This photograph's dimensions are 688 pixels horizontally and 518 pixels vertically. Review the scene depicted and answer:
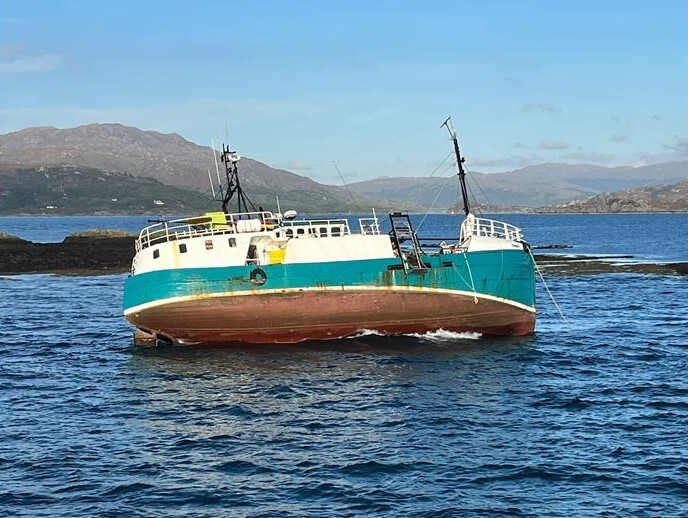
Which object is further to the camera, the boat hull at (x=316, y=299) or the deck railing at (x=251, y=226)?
the deck railing at (x=251, y=226)

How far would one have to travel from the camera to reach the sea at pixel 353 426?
1848 centimetres

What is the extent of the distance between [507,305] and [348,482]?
66.5 feet

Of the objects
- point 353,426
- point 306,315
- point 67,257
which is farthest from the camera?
point 67,257

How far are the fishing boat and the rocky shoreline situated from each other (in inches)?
1465

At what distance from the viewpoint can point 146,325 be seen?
36.8 metres

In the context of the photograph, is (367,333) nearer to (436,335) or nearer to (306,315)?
(306,315)

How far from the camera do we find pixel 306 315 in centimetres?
3628

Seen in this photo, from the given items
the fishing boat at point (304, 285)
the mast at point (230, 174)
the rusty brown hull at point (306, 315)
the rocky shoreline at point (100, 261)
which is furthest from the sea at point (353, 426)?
the rocky shoreline at point (100, 261)

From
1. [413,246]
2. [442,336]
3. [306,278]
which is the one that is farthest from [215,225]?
[442,336]

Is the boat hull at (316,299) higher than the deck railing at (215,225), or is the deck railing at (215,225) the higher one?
the deck railing at (215,225)

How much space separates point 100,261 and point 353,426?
65297mm

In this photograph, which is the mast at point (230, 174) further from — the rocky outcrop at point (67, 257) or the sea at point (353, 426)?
the rocky outcrop at point (67, 257)

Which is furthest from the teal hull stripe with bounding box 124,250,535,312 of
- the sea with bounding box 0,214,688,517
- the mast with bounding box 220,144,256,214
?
the mast with bounding box 220,144,256,214

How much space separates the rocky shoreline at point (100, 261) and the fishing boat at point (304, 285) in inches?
1465
